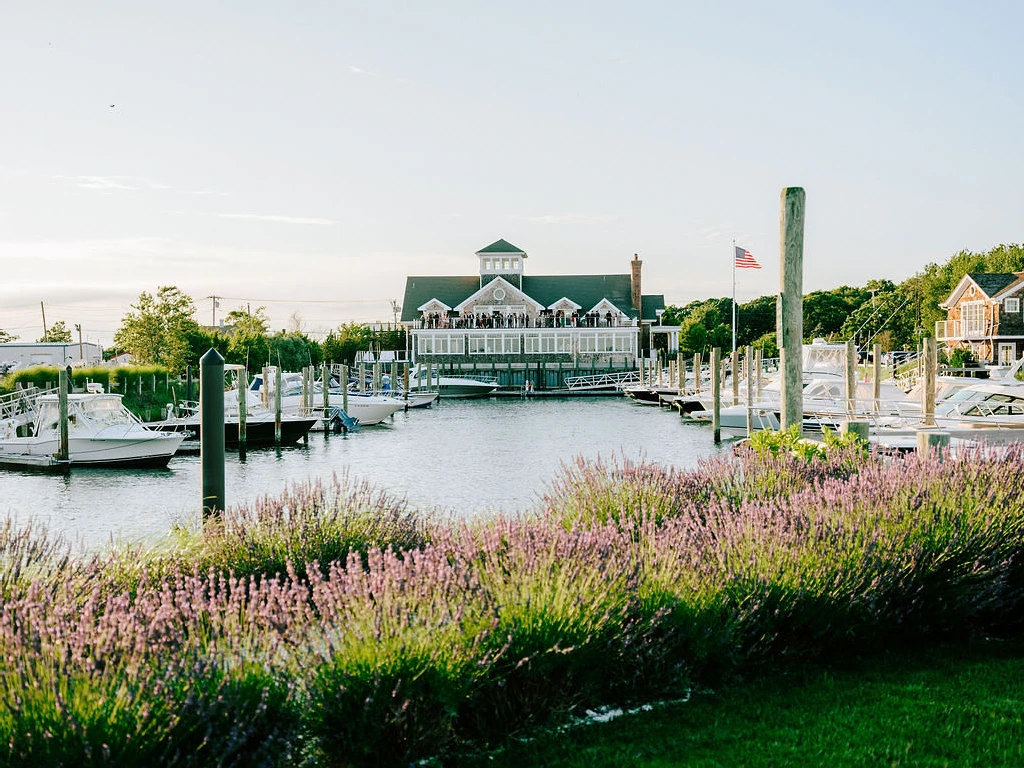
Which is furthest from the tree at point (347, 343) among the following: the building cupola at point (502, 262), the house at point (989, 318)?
the house at point (989, 318)

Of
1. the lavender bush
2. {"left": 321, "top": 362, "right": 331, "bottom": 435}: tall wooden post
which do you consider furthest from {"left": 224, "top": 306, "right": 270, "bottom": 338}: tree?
the lavender bush

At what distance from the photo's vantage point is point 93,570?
6.36 meters

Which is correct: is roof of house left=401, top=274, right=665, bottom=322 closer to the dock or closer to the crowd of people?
the crowd of people

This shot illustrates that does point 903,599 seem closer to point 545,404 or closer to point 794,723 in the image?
point 794,723

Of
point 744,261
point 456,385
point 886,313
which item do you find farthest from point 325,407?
point 886,313

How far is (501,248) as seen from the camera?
89062 mm

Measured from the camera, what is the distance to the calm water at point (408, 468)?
21500 mm

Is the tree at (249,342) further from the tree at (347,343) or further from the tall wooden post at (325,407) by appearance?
the tall wooden post at (325,407)

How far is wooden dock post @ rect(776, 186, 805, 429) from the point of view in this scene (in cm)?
1349

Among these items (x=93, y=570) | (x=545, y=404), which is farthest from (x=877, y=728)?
(x=545, y=404)

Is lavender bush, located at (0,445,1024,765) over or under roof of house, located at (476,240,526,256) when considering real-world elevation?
under

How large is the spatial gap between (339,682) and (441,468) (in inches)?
1024

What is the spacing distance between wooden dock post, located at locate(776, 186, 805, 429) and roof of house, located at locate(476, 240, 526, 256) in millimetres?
75461

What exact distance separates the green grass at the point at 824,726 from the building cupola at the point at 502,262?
83336mm
